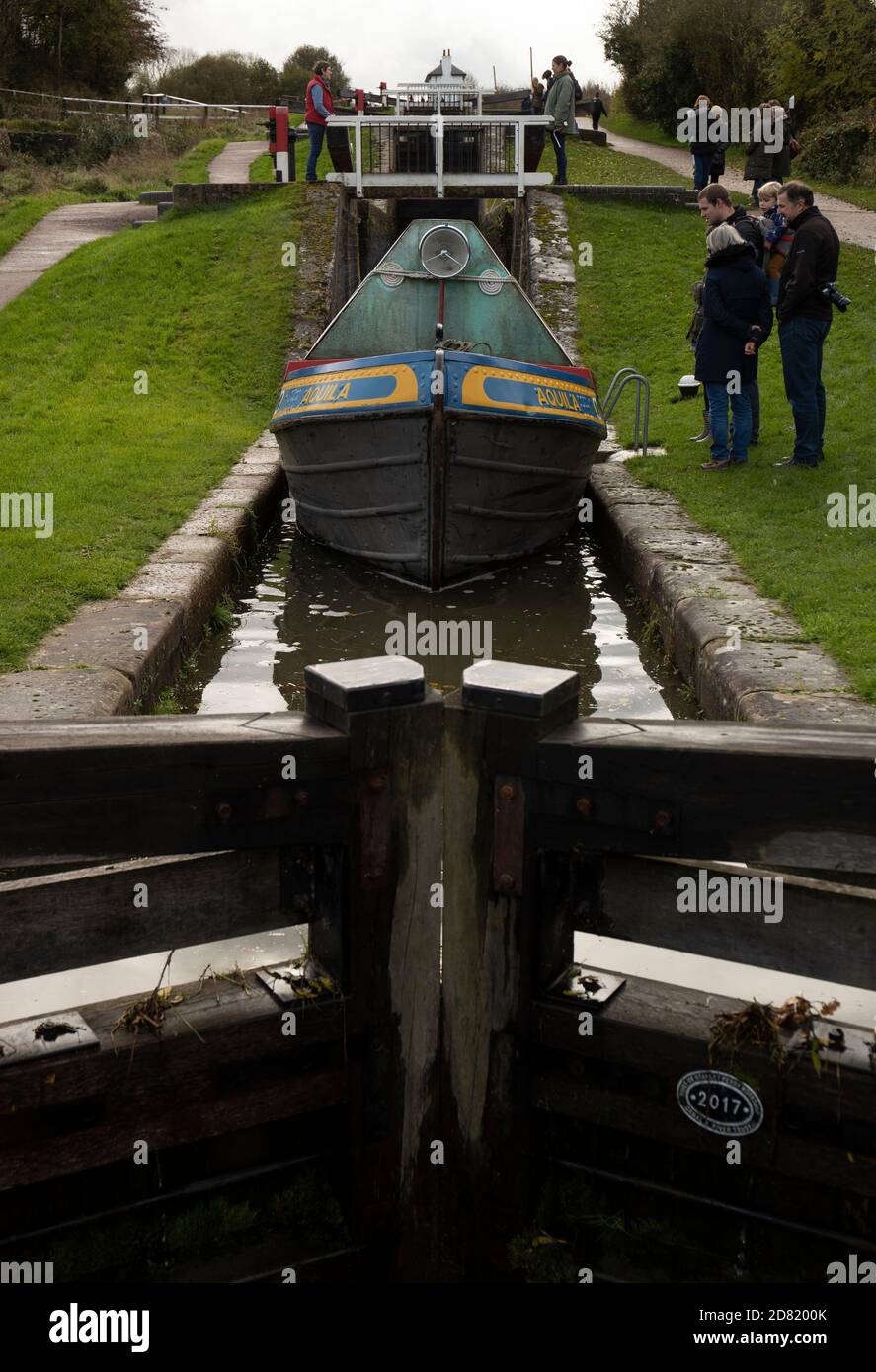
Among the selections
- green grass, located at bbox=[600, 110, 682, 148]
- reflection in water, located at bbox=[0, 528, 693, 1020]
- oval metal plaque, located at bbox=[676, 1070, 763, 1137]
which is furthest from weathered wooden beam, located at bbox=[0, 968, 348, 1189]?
Answer: green grass, located at bbox=[600, 110, 682, 148]

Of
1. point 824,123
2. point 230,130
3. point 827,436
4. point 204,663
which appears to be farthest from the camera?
A: point 230,130

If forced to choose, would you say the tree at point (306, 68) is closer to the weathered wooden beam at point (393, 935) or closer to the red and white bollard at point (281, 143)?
the red and white bollard at point (281, 143)

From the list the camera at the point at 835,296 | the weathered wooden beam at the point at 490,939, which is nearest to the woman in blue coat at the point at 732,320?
the camera at the point at 835,296

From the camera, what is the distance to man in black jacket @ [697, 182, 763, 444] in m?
9.21

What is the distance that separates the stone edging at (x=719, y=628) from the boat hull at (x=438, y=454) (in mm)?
680

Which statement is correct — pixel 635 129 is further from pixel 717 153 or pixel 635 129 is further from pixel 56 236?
pixel 56 236

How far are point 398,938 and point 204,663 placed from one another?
4583 mm

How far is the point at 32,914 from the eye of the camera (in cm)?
254

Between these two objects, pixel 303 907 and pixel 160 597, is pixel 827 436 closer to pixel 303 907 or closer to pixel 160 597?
pixel 160 597

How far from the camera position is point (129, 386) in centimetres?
1331

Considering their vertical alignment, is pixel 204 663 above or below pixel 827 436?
below

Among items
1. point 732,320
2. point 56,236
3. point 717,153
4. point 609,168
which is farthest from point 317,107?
point 732,320

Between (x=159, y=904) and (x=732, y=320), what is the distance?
7.71 meters

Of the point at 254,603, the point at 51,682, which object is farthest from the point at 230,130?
the point at 51,682
